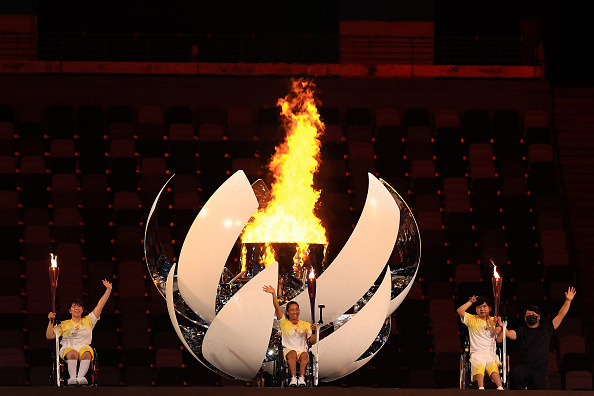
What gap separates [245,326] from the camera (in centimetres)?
843

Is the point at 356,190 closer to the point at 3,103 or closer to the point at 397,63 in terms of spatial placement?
the point at 397,63

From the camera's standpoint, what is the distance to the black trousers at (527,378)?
8.63 m

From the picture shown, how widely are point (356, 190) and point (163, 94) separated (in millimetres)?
3143

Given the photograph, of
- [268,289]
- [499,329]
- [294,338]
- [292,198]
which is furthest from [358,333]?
[292,198]

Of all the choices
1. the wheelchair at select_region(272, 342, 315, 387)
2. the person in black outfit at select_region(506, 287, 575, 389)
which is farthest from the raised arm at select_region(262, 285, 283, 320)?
the person in black outfit at select_region(506, 287, 575, 389)

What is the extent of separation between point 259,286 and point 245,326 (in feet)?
1.15

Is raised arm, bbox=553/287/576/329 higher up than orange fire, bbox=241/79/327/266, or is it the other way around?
orange fire, bbox=241/79/327/266

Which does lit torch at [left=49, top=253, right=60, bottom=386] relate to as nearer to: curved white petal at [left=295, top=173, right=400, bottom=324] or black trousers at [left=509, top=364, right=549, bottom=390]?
curved white petal at [left=295, top=173, right=400, bottom=324]

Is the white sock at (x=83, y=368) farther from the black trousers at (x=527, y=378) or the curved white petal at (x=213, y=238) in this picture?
the black trousers at (x=527, y=378)

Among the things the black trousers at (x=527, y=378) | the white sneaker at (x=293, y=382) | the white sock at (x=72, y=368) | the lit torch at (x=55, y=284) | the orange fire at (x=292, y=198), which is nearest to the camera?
the lit torch at (x=55, y=284)

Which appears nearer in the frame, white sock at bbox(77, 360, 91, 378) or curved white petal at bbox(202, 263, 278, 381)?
curved white petal at bbox(202, 263, 278, 381)

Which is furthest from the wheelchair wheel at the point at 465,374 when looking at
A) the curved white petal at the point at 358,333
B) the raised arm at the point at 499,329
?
the curved white petal at the point at 358,333

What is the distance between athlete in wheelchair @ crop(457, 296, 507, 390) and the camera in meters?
8.76

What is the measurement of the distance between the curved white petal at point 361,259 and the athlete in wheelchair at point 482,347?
85cm
